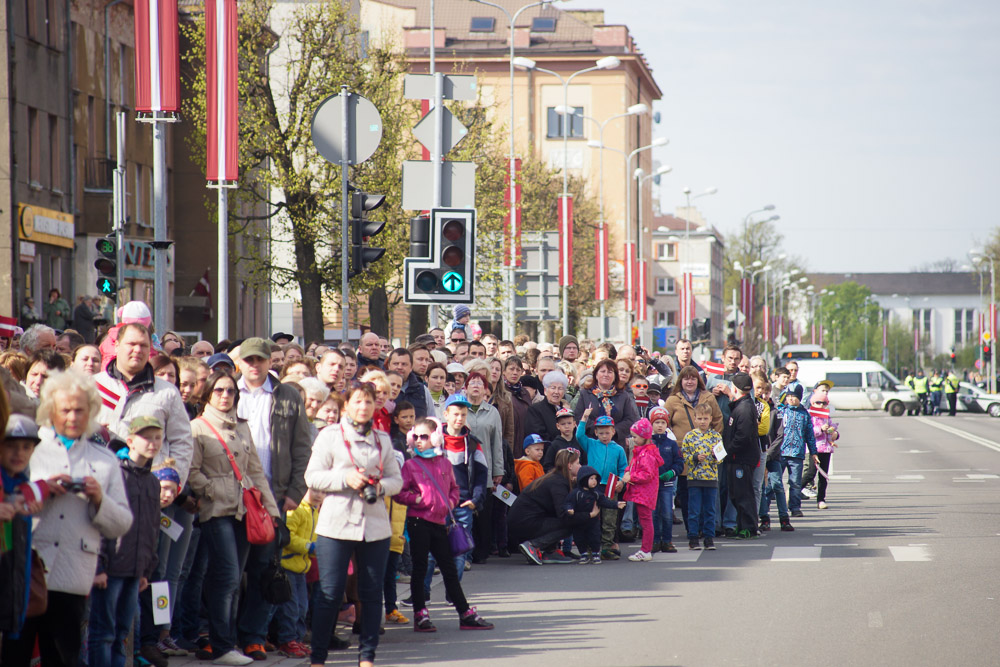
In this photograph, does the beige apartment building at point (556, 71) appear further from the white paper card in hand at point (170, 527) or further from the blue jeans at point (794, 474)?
the white paper card in hand at point (170, 527)

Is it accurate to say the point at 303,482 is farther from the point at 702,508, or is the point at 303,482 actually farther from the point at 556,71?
the point at 556,71

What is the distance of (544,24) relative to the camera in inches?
3243

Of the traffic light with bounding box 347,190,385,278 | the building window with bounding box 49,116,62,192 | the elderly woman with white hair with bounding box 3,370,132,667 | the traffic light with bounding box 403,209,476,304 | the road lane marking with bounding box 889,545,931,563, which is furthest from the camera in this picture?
the building window with bounding box 49,116,62,192

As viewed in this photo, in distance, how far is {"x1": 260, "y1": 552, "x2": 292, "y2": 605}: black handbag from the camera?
30.0ft

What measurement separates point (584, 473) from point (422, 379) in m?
1.81

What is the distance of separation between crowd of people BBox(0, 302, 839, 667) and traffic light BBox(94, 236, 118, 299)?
10902 millimetres

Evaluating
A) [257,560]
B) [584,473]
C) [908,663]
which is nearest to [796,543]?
[584,473]

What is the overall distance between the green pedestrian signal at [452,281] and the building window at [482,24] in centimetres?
6783

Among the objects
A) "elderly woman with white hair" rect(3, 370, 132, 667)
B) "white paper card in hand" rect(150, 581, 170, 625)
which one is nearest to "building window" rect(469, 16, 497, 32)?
"white paper card in hand" rect(150, 581, 170, 625)

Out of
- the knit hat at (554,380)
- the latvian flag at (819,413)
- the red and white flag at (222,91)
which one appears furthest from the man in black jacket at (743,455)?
the red and white flag at (222,91)

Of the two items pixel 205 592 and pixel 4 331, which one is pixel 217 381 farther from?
pixel 4 331

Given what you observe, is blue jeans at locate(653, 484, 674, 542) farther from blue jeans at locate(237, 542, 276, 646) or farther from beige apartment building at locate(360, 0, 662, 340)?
beige apartment building at locate(360, 0, 662, 340)

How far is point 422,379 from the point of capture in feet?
44.0

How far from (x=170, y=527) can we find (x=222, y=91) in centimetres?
725
